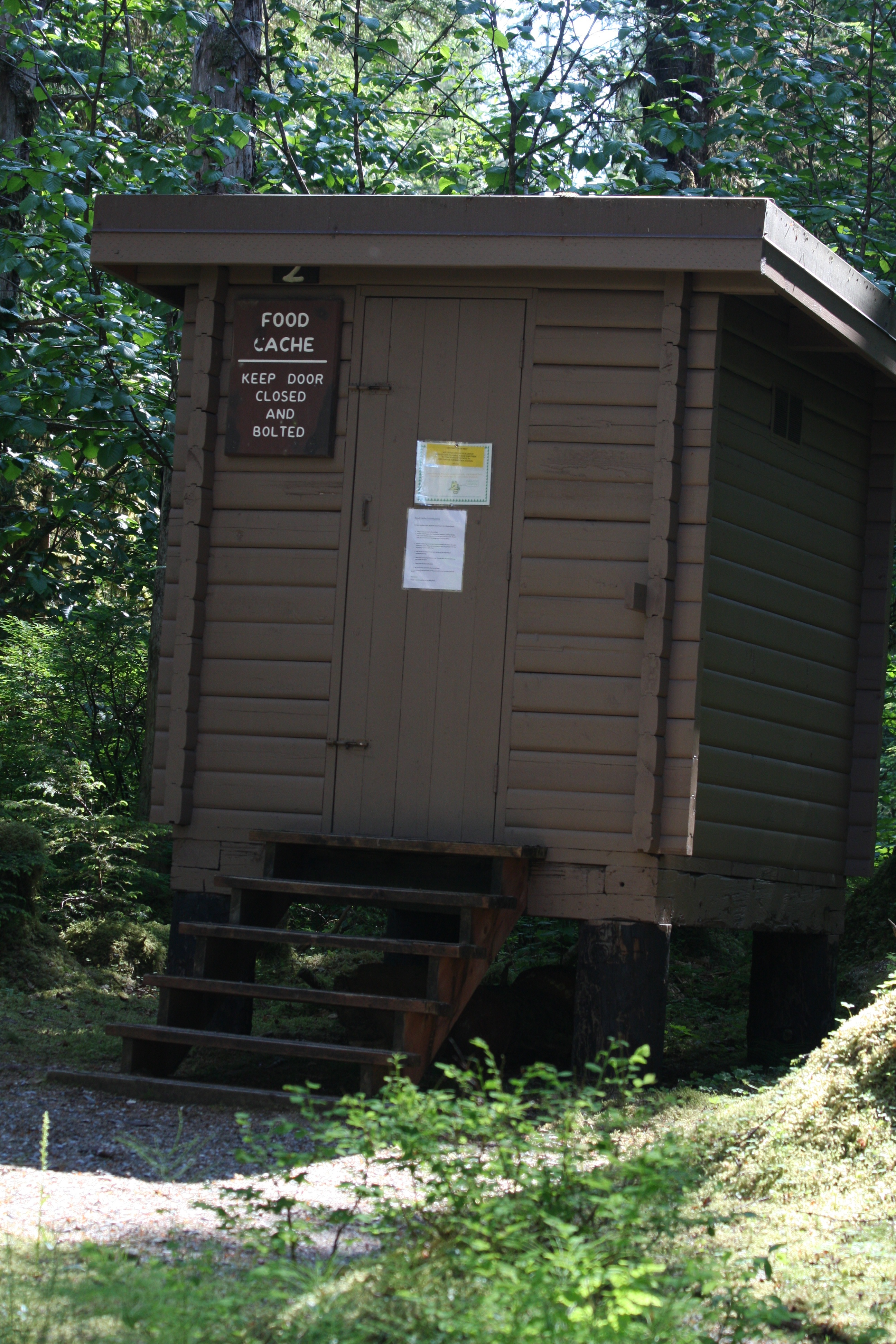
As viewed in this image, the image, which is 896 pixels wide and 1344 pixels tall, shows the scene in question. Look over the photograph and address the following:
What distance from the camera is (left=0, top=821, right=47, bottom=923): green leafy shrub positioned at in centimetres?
786

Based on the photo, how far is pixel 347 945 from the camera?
5.25m

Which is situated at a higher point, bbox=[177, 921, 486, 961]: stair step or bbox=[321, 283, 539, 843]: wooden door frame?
bbox=[321, 283, 539, 843]: wooden door frame

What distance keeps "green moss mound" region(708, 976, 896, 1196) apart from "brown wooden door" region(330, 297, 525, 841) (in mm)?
1824

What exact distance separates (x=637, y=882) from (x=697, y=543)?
150 cm

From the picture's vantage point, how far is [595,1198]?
2.92 metres

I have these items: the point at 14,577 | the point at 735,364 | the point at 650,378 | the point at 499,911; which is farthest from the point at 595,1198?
the point at 14,577

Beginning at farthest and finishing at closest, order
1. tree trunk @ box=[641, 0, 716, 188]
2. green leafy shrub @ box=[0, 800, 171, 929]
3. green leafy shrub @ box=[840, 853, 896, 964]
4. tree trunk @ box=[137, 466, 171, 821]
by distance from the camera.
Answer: tree trunk @ box=[641, 0, 716, 188] → tree trunk @ box=[137, 466, 171, 821] → green leafy shrub @ box=[0, 800, 171, 929] → green leafy shrub @ box=[840, 853, 896, 964]

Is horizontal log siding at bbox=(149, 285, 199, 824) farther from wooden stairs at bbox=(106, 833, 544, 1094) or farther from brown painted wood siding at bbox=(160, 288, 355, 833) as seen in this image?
wooden stairs at bbox=(106, 833, 544, 1094)

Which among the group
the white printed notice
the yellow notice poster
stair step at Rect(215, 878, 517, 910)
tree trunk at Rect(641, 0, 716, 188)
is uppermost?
tree trunk at Rect(641, 0, 716, 188)

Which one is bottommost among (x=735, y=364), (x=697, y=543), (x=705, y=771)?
(x=705, y=771)

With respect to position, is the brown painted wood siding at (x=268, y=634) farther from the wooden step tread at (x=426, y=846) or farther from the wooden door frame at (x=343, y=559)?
Answer: the wooden step tread at (x=426, y=846)

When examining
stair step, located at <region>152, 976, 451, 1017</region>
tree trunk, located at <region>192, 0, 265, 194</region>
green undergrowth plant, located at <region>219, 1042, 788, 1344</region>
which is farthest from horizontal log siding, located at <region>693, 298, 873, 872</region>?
tree trunk, located at <region>192, 0, 265, 194</region>

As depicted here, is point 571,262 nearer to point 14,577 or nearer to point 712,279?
point 712,279

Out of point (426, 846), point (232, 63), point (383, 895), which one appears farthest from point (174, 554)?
point (232, 63)
